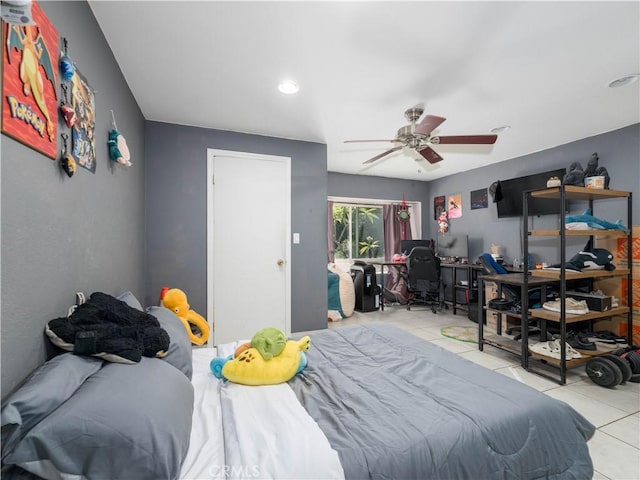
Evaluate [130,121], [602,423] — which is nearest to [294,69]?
[130,121]

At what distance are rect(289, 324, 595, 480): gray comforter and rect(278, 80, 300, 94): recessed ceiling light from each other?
6.89 ft

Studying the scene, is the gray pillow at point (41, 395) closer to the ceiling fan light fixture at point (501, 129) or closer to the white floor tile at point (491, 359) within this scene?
the white floor tile at point (491, 359)

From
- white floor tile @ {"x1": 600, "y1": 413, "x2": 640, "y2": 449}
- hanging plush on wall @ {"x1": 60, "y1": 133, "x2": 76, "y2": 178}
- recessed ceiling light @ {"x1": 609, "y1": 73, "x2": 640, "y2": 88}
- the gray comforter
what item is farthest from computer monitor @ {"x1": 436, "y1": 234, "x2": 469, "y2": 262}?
hanging plush on wall @ {"x1": 60, "y1": 133, "x2": 76, "y2": 178}

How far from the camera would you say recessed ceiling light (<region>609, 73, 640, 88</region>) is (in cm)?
228

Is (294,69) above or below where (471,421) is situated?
above

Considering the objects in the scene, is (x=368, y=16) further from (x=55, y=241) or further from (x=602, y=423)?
(x=602, y=423)

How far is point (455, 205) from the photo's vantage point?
5.51m

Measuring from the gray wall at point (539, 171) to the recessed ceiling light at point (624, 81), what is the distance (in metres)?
1.20

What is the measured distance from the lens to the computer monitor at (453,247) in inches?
201

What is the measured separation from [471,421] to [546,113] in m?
3.17

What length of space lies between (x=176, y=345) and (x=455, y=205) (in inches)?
211

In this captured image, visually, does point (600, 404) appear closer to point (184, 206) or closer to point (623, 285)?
point (623, 285)

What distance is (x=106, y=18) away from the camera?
1.67 metres

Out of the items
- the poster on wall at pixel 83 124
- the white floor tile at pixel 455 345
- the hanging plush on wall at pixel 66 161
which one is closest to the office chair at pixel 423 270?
the white floor tile at pixel 455 345
